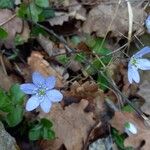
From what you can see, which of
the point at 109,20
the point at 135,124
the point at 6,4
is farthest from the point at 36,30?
the point at 135,124

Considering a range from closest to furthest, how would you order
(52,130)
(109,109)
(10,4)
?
1. (52,130)
2. (109,109)
3. (10,4)

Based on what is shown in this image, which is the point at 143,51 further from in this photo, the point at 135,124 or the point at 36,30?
the point at 36,30

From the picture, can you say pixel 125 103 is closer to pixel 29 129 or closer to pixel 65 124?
pixel 65 124

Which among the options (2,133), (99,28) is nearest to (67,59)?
(99,28)

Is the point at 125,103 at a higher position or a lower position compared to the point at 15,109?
lower

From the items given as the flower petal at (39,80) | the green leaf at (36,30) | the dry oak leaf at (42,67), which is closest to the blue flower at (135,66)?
the dry oak leaf at (42,67)

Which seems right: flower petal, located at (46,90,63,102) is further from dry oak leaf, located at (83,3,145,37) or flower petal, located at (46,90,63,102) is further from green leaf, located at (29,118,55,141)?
dry oak leaf, located at (83,3,145,37)

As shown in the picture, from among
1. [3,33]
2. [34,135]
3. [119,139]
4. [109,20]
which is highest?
[3,33]

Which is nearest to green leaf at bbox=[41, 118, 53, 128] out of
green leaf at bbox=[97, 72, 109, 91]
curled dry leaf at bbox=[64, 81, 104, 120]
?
curled dry leaf at bbox=[64, 81, 104, 120]
